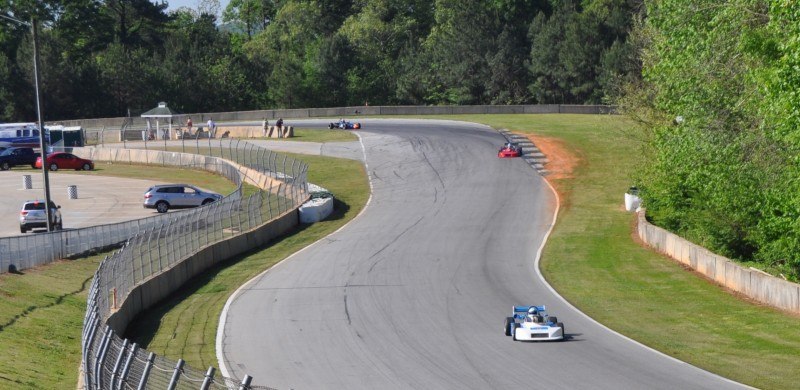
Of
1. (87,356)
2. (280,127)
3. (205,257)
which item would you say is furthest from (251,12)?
(87,356)

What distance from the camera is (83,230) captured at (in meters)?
40.4

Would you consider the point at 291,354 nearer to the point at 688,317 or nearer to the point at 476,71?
the point at 688,317

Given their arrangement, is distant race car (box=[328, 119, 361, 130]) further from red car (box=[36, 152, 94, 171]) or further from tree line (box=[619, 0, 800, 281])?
tree line (box=[619, 0, 800, 281])

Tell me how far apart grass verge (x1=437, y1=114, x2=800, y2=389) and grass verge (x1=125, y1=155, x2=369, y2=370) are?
1045 cm

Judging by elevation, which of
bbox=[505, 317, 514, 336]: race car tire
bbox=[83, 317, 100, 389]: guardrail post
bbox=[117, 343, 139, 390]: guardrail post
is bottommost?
bbox=[505, 317, 514, 336]: race car tire

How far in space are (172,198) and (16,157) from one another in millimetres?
27337

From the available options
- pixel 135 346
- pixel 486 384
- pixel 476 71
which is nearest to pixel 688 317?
pixel 486 384

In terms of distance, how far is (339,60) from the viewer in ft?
398

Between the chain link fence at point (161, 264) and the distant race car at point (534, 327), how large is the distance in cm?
840

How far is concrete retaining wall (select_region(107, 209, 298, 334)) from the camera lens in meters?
29.3

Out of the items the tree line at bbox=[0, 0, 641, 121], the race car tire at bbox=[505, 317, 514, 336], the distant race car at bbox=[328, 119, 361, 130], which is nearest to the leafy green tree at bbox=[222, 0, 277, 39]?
the tree line at bbox=[0, 0, 641, 121]

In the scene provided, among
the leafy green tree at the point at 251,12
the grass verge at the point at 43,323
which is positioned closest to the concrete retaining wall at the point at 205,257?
the grass verge at the point at 43,323

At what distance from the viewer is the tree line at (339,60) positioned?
110 metres

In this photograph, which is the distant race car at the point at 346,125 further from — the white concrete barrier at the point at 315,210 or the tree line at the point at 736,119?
the tree line at the point at 736,119
